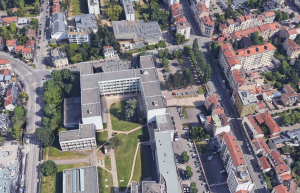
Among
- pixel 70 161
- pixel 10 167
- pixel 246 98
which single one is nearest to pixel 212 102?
pixel 246 98

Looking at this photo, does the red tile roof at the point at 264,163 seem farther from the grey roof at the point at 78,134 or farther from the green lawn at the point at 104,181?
the grey roof at the point at 78,134

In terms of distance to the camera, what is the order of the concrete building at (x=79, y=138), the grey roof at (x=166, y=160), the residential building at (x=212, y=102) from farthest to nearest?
the residential building at (x=212, y=102) → the concrete building at (x=79, y=138) → the grey roof at (x=166, y=160)

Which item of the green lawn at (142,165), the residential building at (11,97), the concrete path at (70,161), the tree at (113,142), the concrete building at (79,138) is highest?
the residential building at (11,97)

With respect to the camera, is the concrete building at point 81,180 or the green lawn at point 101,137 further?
the green lawn at point 101,137

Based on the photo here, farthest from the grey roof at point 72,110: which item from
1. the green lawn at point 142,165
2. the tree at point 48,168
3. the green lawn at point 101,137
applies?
the green lawn at point 142,165

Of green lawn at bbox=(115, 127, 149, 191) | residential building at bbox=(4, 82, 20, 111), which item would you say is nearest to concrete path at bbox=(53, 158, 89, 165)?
green lawn at bbox=(115, 127, 149, 191)

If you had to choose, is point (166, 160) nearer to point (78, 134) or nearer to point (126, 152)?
point (126, 152)

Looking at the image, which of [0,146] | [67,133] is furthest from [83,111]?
[0,146]
